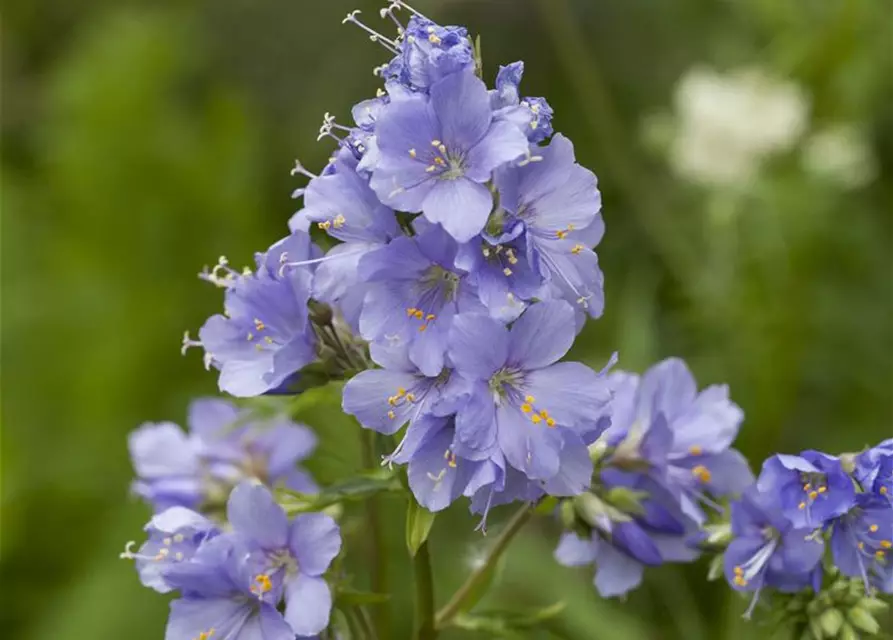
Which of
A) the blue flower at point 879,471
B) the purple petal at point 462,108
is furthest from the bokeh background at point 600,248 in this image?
the purple petal at point 462,108

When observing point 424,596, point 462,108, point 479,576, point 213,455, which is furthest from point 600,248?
point 462,108

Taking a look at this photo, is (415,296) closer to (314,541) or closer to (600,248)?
(314,541)

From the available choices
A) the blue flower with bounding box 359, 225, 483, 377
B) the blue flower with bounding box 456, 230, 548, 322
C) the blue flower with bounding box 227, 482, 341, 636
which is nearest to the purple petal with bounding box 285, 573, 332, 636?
the blue flower with bounding box 227, 482, 341, 636

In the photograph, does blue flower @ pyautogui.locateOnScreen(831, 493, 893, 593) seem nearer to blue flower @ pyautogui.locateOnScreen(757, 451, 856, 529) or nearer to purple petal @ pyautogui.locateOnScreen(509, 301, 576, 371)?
blue flower @ pyautogui.locateOnScreen(757, 451, 856, 529)

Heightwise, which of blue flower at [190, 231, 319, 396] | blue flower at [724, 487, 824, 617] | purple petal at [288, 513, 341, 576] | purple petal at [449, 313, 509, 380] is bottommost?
blue flower at [724, 487, 824, 617]

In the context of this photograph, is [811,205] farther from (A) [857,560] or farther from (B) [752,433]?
(A) [857,560]

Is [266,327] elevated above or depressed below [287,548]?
above
